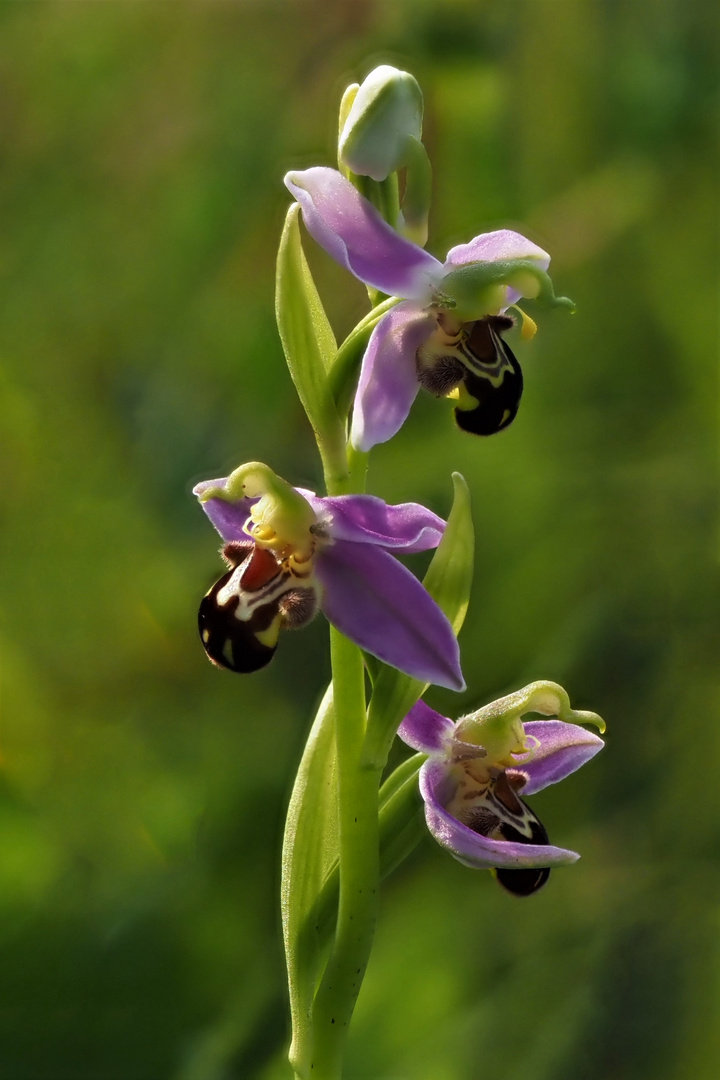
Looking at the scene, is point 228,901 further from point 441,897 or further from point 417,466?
point 417,466

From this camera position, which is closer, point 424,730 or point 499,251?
point 499,251

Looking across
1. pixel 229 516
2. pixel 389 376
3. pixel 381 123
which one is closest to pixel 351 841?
pixel 229 516

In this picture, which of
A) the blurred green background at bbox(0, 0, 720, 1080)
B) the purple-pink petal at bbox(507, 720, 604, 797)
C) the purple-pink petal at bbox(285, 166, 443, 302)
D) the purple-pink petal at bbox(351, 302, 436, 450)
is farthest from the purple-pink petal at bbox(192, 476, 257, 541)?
the blurred green background at bbox(0, 0, 720, 1080)

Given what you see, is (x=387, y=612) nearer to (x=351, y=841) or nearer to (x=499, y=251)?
(x=351, y=841)

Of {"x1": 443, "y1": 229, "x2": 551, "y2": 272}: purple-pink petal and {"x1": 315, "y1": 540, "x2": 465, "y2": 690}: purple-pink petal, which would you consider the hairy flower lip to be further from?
{"x1": 443, "y1": 229, "x2": 551, "y2": 272}: purple-pink petal

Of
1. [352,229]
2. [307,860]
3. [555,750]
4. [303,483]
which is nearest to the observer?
[352,229]
